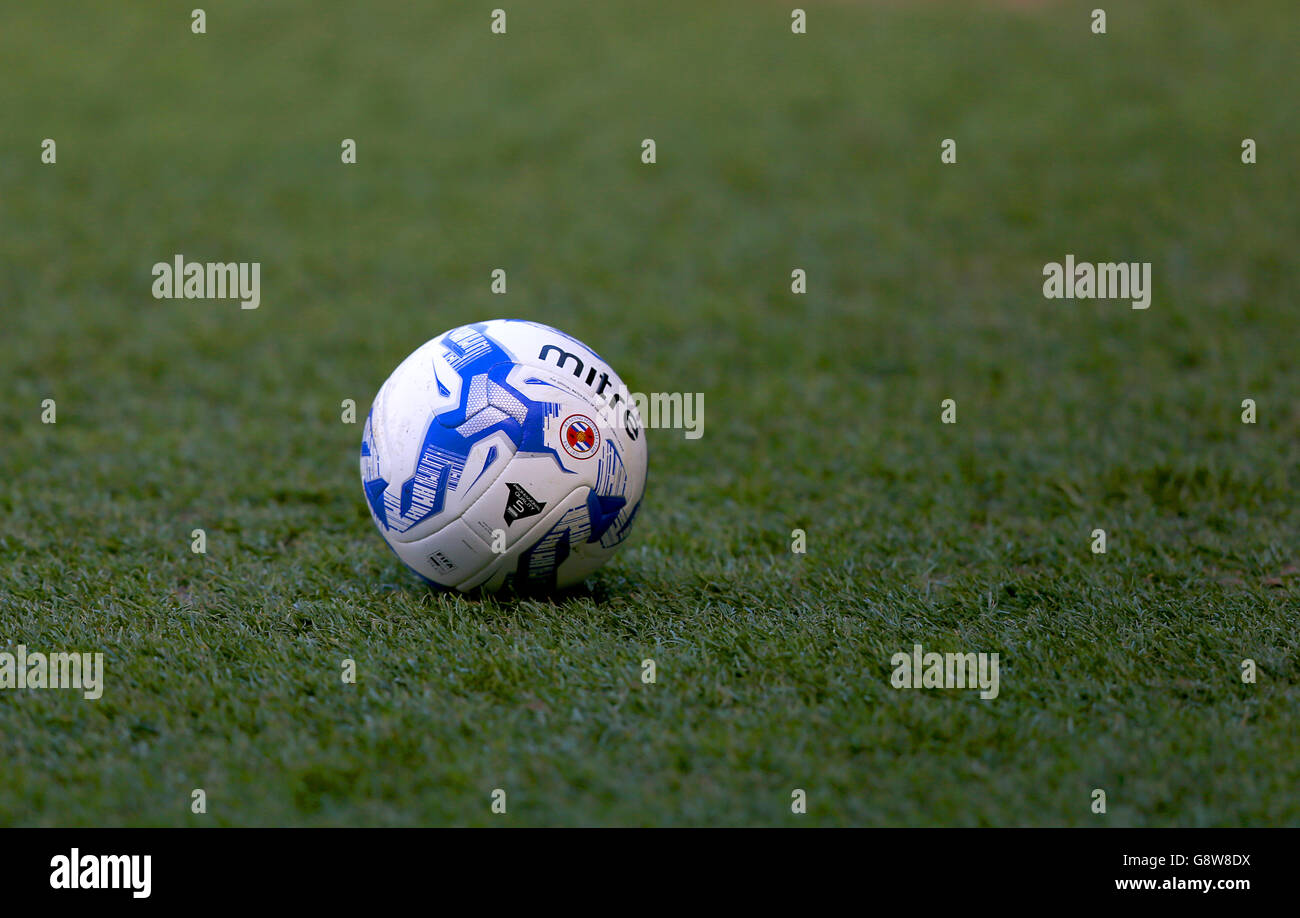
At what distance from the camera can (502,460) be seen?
4051mm

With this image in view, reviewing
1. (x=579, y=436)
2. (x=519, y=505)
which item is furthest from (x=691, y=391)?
(x=519, y=505)

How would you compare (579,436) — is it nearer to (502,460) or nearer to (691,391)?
(502,460)

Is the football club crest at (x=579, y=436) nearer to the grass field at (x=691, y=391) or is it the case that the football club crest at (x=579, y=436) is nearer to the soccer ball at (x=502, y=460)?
the soccer ball at (x=502, y=460)

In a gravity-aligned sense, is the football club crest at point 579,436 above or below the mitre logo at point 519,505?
above

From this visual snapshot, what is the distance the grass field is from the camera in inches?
135

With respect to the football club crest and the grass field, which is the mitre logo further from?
the grass field

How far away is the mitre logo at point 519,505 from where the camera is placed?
4.06 metres

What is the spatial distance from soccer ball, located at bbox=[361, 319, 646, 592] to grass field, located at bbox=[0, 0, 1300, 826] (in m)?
0.22

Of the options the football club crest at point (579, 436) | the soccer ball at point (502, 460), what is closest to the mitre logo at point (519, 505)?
the soccer ball at point (502, 460)

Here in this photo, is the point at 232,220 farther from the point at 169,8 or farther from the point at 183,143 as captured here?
the point at 169,8

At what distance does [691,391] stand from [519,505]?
3331 millimetres

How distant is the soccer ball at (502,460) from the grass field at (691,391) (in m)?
0.22

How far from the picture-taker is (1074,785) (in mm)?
3244

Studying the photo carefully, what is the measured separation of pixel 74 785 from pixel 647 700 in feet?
5.09
